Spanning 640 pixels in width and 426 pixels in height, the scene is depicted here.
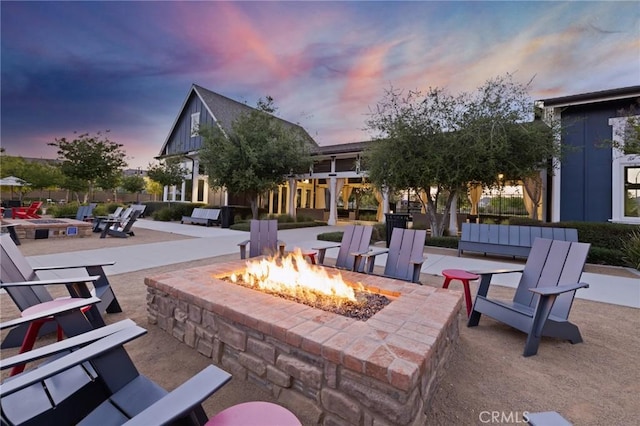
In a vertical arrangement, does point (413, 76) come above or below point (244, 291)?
above

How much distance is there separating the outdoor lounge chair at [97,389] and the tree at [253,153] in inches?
456

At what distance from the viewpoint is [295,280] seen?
3.16 metres

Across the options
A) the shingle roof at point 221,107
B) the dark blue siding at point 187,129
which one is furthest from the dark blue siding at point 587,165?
the dark blue siding at point 187,129

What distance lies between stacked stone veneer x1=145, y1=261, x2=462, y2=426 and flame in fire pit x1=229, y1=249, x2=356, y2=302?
1.05ft

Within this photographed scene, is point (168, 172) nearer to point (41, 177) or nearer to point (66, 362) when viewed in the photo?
point (41, 177)

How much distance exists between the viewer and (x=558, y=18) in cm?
830

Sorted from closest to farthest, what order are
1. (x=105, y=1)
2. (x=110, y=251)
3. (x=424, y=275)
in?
1. (x=424, y=275)
2. (x=110, y=251)
3. (x=105, y=1)

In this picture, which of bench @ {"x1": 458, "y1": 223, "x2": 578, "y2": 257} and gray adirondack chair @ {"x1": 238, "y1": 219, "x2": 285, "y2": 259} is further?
bench @ {"x1": 458, "y1": 223, "x2": 578, "y2": 257}

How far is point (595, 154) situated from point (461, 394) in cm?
1100

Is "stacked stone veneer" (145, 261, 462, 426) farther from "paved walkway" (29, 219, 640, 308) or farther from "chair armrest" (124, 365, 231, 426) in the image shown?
"paved walkway" (29, 219, 640, 308)

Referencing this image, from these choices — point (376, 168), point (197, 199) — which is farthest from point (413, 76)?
point (197, 199)

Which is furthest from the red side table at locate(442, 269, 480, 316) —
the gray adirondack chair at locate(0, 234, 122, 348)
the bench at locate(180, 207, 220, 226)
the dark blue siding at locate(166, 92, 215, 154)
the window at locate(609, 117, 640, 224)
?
the dark blue siding at locate(166, 92, 215, 154)

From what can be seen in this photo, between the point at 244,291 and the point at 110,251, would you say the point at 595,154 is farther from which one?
the point at 110,251

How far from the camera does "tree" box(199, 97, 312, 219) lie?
42.0 ft
